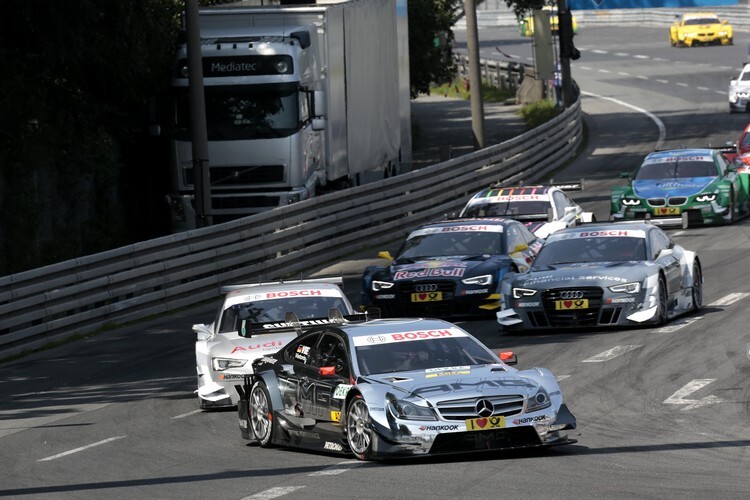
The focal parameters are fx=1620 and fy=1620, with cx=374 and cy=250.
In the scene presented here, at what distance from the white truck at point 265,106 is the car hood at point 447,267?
5.72 metres

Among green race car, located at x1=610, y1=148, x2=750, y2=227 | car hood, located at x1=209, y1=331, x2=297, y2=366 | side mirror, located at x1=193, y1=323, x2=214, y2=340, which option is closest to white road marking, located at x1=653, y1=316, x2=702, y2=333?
car hood, located at x1=209, y1=331, x2=297, y2=366

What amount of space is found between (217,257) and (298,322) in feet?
31.6

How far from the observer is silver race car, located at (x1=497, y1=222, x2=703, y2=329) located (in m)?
20.2

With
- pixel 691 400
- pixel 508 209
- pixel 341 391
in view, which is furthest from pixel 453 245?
pixel 341 391

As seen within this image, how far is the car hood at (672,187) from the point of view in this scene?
102 ft

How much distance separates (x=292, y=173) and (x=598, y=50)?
63862 millimetres

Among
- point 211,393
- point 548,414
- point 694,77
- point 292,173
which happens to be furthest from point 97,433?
point 694,77

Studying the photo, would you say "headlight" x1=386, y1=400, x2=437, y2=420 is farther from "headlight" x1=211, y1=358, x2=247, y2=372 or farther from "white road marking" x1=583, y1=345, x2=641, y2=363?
"white road marking" x1=583, y1=345, x2=641, y2=363

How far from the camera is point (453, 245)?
2364 cm

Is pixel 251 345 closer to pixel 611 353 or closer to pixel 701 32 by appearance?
pixel 611 353

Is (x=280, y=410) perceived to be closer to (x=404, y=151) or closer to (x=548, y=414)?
(x=548, y=414)

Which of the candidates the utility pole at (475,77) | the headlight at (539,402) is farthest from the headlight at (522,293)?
the utility pole at (475,77)

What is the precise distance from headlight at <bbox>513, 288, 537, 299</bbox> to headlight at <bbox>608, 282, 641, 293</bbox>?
1022 mm

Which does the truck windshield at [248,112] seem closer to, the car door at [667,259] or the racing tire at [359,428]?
the car door at [667,259]
